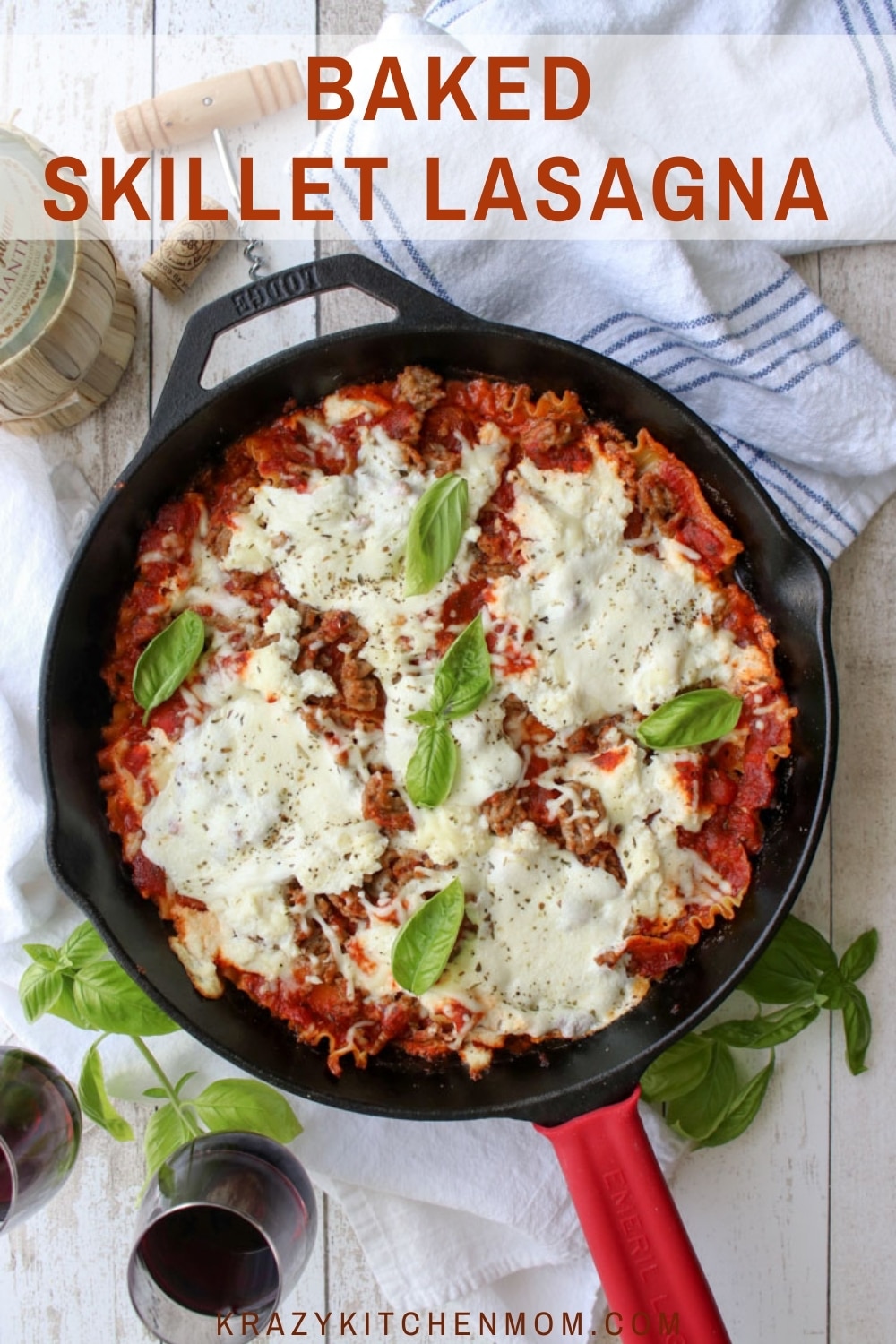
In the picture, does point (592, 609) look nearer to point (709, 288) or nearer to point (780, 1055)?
point (709, 288)

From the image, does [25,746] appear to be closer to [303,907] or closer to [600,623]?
[303,907]

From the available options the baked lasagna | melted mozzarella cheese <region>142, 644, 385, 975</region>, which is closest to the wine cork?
the baked lasagna

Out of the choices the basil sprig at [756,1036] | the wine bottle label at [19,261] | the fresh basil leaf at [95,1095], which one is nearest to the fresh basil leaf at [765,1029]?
the basil sprig at [756,1036]

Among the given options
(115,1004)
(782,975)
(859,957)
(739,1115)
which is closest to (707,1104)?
(739,1115)

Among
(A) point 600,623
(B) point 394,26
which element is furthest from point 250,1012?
(B) point 394,26

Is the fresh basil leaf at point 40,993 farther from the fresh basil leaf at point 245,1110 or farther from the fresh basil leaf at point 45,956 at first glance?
the fresh basil leaf at point 245,1110

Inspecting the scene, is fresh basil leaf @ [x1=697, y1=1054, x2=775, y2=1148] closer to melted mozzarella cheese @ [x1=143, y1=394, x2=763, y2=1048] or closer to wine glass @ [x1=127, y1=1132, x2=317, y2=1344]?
melted mozzarella cheese @ [x1=143, y1=394, x2=763, y2=1048]
